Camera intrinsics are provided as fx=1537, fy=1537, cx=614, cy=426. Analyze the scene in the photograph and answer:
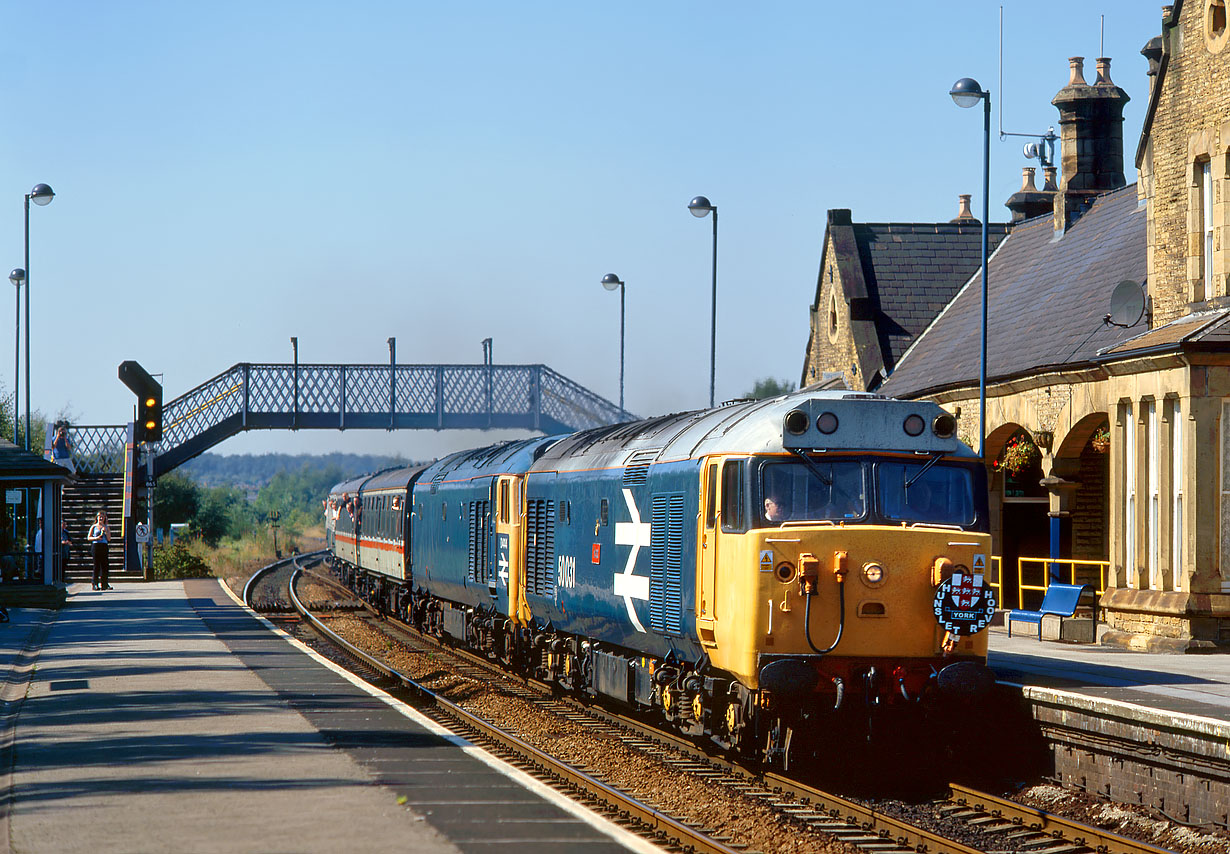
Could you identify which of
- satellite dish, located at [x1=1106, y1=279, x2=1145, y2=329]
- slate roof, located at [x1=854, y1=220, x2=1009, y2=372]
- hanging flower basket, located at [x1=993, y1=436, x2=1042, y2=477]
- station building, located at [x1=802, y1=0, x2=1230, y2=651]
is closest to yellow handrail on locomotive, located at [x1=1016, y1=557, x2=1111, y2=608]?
station building, located at [x1=802, y1=0, x2=1230, y2=651]

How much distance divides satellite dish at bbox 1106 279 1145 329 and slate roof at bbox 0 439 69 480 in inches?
854

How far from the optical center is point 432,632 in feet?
102

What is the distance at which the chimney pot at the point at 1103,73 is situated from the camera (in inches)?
1430

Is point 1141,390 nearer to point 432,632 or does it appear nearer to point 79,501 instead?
point 432,632

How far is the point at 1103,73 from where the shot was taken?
3634 centimetres

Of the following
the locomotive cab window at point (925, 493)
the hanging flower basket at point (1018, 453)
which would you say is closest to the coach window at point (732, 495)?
the locomotive cab window at point (925, 493)

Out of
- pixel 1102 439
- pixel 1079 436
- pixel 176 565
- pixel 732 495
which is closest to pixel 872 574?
pixel 732 495

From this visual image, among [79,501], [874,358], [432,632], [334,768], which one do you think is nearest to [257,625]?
[432,632]

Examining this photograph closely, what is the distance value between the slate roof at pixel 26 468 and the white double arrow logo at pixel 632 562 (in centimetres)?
1968

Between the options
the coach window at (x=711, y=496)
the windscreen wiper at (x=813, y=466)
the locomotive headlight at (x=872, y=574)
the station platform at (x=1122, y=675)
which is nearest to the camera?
the locomotive headlight at (x=872, y=574)

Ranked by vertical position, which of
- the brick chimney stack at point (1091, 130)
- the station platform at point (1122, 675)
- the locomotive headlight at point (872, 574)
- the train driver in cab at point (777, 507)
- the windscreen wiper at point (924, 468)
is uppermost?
the brick chimney stack at point (1091, 130)

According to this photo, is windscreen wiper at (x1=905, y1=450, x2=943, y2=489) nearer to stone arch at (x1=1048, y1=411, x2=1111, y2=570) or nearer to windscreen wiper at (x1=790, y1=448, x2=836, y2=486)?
windscreen wiper at (x1=790, y1=448, x2=836, y2=486)

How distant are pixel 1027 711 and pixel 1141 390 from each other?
915 centimetres

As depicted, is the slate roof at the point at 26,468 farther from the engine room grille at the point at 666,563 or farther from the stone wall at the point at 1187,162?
the stone wall at the point at 1187,162
